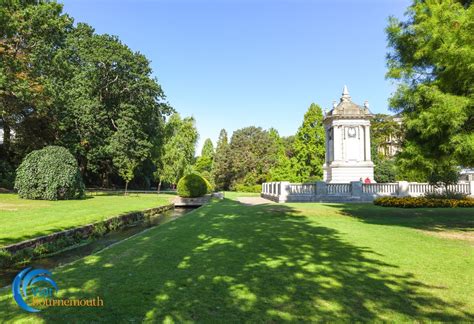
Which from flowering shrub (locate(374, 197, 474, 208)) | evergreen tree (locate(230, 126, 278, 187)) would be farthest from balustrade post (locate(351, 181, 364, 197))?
evergreen tree (locate(230, 126, 278, 187))

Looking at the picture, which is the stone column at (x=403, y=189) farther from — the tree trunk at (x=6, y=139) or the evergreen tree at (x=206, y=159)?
the evergreen tree at (x=206, y=159)

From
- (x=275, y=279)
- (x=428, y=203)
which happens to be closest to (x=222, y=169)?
(x=428, y=203)

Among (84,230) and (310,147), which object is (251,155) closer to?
(310,147)

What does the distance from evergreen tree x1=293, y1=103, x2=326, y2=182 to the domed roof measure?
16345mm

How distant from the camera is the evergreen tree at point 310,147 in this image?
47312 millimetres

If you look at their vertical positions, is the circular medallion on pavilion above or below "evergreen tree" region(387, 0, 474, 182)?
above

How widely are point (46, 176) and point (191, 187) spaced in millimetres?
11434

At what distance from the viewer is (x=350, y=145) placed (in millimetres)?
29812

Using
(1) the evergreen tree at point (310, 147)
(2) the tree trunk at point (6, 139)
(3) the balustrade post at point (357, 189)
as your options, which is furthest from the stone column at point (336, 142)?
(2) the tree trunk at point (6, 139)

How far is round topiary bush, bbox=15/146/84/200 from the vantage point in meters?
23.2

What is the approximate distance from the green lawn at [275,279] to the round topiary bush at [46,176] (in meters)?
16.9

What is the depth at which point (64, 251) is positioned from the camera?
10445 millimetres

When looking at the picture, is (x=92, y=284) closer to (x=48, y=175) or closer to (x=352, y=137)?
(x=48, y=175)

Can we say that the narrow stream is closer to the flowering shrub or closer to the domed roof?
the flowering shrub
